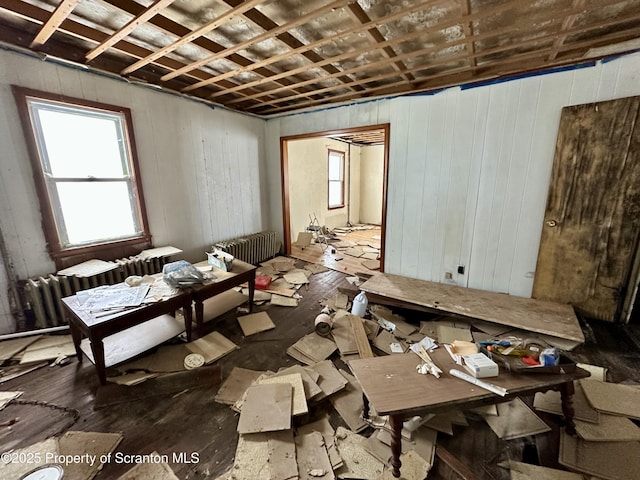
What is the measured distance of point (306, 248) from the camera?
19.0 feet

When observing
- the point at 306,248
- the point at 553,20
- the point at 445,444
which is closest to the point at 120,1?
the point at 553,20

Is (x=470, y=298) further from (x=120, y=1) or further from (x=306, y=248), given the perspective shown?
(x=120, y=1)

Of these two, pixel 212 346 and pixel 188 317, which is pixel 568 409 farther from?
pixel 188 317

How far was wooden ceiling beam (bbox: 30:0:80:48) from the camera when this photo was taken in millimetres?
1693

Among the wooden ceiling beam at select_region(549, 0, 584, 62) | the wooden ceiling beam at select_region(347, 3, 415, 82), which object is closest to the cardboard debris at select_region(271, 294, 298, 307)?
the wooden ceiling beam at select_region(347, 3, 415, 82)

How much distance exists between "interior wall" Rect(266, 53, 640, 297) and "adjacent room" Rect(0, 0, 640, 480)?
0.02 meters

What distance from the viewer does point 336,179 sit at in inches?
296

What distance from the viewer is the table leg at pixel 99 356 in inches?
71.3

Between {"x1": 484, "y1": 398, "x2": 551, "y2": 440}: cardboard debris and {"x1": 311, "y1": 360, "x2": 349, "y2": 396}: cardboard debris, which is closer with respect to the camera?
{"x1": 484, "y1": 398, "x2": 551, "y2": 440}: cardboard debris

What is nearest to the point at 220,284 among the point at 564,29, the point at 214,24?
the point at 214,24

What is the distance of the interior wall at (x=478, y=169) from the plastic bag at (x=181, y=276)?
8.50 ft

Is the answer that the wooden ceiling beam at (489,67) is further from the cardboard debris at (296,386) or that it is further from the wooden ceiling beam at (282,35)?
the cardboard debris at (296,386)

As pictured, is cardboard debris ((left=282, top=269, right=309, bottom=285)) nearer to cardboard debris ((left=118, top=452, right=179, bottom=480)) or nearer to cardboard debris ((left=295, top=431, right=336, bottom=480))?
cardboard debris ((left=295, top=431, right=336, bottom=480))

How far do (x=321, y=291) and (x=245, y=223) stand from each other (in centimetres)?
200
